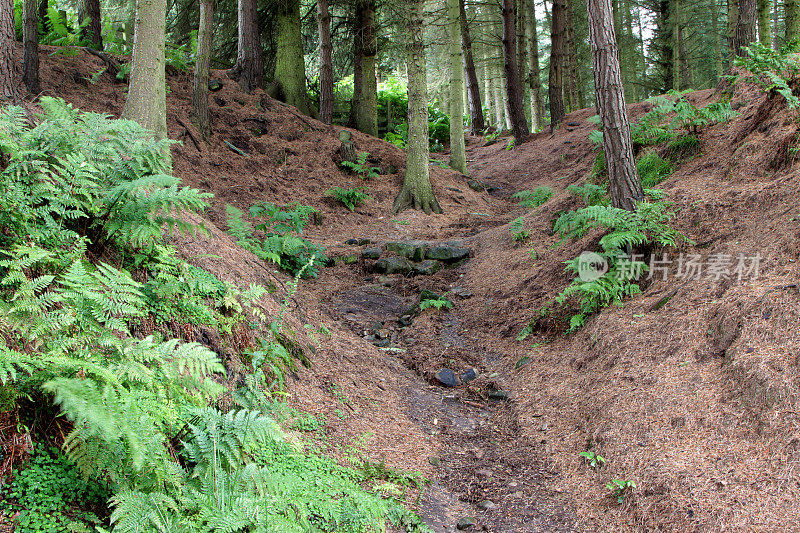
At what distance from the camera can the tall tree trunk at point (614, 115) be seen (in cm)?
668

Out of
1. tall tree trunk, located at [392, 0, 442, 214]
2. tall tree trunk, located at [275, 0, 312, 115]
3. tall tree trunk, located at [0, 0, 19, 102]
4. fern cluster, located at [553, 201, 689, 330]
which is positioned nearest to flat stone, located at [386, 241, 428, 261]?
tall tree trunk, located at [392, 0, 442, 214]

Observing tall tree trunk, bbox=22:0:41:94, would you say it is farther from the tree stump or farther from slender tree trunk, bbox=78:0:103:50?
the tree stump

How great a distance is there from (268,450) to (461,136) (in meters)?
13.6

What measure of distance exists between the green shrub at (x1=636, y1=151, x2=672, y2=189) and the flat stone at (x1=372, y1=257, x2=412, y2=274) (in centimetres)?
393

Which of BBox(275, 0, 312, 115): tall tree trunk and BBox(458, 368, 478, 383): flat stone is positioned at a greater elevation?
BBox(275, 0, 312, 115): tall tree trunk

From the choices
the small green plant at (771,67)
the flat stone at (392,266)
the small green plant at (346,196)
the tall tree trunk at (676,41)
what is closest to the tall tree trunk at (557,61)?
the tall tree trunk at (676,41)

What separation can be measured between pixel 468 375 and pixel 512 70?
1590 centimetres

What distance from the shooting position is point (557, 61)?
741 inches

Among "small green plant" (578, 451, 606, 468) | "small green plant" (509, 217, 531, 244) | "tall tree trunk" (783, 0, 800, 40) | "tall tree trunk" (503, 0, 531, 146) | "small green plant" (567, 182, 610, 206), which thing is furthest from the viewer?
"tall tree trunk" (503, 0, 531, 146)

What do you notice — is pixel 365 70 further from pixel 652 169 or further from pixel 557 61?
pixel 652 169

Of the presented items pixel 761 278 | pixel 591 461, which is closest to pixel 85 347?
pixel 591 461

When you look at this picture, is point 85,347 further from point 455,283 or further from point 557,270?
point 455,283

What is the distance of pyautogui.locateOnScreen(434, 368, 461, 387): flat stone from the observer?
5.73 meters

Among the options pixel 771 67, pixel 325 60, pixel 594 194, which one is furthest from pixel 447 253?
pixel 325 60
